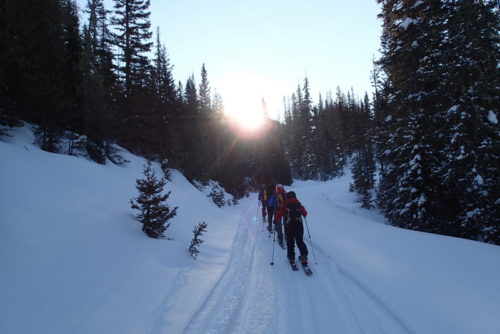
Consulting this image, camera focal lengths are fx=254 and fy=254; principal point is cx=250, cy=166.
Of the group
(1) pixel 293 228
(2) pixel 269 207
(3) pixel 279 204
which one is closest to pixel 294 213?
(1) pixel 293 228

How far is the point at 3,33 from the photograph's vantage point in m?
7.62

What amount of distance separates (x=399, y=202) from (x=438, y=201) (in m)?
1.82

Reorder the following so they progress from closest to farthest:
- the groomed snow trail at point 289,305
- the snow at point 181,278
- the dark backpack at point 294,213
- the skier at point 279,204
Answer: the snow at point 181,278
the groomed snow trail at point 289,305
the dark backpack at point 294,213
the skier at point 279,204

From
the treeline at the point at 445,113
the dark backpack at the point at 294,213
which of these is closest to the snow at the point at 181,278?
the dark backpack at the point at 294,213

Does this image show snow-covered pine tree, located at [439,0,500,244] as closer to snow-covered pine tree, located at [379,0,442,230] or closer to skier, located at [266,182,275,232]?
snow-covered pine tree, located at [379,0,442,230]

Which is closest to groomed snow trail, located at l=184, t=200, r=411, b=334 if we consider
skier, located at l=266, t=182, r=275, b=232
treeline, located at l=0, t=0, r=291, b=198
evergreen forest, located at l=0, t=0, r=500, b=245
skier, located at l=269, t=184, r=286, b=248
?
skier, located at l=269, t=184, r=286, b=248

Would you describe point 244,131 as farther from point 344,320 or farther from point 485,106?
point 344,320

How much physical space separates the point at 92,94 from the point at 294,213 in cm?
1038

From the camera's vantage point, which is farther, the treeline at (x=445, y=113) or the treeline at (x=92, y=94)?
the treeline at (x=445, y=113)

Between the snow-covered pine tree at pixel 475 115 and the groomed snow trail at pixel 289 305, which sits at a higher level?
the snow-covered pine tree at pixel 475 115

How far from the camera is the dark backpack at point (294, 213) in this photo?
699cm

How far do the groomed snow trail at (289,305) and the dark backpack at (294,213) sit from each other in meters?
1.22

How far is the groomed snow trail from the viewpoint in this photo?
3953 millimetres

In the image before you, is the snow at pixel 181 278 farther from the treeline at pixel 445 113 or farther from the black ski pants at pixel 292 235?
the treeline at pixel 445 113
